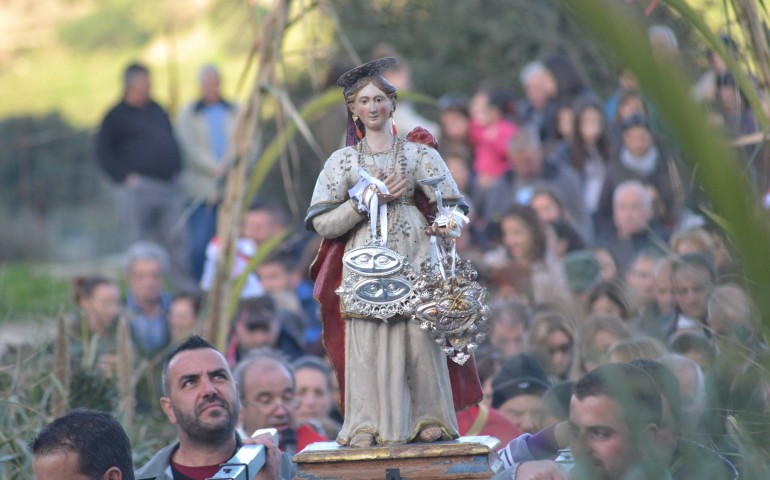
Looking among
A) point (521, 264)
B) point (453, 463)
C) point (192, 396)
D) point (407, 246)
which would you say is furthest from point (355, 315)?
point (521, 264)

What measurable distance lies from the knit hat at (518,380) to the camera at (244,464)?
2.18 m

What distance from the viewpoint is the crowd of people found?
7.55 feet

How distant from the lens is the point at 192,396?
18.3 ft

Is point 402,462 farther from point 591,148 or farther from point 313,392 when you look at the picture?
point 591,148

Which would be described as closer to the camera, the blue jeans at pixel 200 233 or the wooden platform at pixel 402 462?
the wooden platform at pixel 402 462

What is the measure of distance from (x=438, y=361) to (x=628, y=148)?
6788mm

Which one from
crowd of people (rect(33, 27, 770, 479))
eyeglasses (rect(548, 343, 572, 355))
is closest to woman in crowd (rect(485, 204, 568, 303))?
crowd of people (rect(33, 27, 770, 479))

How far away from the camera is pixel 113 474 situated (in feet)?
16.3

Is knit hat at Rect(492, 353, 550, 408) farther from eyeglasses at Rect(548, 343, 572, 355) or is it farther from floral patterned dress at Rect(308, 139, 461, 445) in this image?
floral patterned dress at Rect(308, 139, 461, 445)

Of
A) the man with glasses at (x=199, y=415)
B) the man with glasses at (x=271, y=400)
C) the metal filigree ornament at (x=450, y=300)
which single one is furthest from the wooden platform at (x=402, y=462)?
the man with glasses at (x=271, y=400)

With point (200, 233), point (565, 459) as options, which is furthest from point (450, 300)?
point (200, 233)

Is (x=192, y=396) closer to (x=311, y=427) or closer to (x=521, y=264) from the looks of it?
(x=311, y=427)

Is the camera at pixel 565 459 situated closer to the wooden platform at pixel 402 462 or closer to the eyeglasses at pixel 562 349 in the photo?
the wooden platform at pixel 402 462

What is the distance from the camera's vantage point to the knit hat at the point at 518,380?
6969 millimetres
